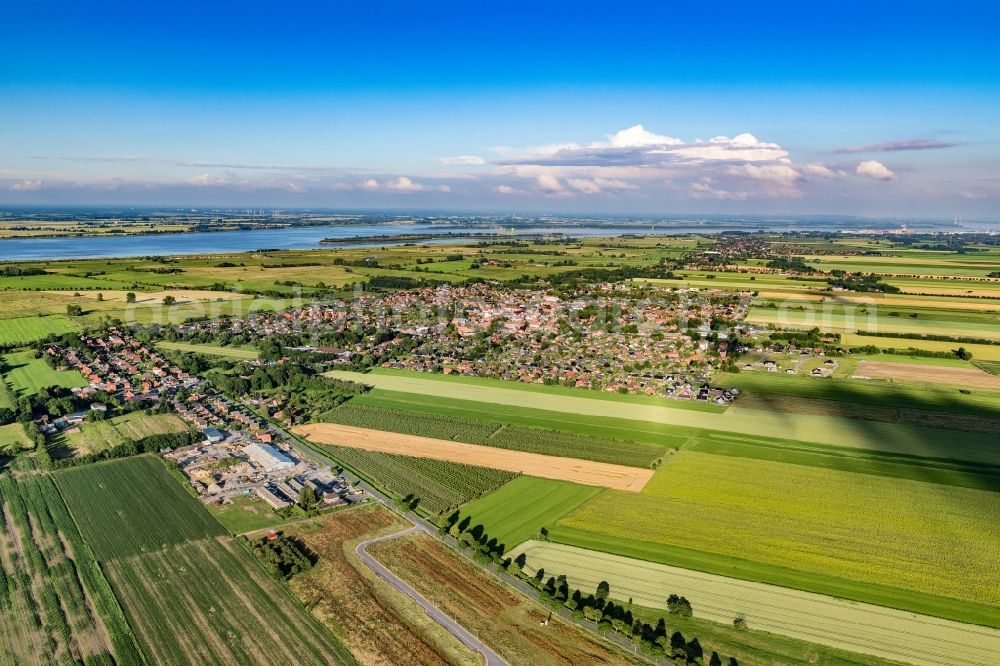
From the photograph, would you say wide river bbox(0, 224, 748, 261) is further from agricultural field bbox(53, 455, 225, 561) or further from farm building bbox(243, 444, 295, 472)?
farm building bbox(243, 444, 295, 472)

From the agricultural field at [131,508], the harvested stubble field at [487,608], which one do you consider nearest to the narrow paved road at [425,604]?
the harvested stubble field at [487,608]

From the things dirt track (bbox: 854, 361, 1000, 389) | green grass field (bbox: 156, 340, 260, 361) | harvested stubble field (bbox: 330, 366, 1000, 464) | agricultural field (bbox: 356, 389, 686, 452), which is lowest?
agricultural field (bbox: 356, 389, 686, 452)

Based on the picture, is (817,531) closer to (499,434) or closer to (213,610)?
(499,434)

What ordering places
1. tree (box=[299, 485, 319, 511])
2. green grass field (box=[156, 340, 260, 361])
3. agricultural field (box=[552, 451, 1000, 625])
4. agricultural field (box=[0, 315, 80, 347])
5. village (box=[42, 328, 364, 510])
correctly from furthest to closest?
agricultural field (box=[0, 315, 80, 347]) < green grass field (box=[156, 340, 260, 361]) < village (box=[42, 328, 364, 510]) < tree (box=[299, 485, 319, 511]) < agricultural field (box=[552, 451, 1000, 625])

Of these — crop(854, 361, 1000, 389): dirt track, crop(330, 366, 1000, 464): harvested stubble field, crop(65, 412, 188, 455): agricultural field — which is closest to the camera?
crop(330, 366, 1000, 464): harvested stubble field

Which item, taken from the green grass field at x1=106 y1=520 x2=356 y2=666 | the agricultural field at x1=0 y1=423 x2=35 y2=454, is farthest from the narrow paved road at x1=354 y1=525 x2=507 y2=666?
the agricultural field at x1=0 y1=423 x2=35 y2=454

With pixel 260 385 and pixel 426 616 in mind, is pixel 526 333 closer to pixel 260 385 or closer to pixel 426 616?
pixel 260 385

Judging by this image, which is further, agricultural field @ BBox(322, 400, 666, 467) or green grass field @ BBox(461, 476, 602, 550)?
agricultural field @ BBox(322, 400, 666, 467)

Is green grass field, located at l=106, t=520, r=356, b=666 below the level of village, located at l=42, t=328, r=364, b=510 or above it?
below
